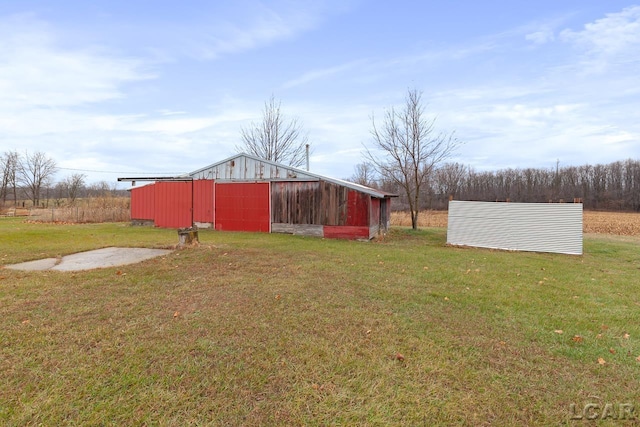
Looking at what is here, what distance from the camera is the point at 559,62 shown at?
10.7m

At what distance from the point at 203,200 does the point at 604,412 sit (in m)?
15.0

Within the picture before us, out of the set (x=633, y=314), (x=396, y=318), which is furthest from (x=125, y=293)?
(x=633, y=314)

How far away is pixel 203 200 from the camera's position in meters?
15.0

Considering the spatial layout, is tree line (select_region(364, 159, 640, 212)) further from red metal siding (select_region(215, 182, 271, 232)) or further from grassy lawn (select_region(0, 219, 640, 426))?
grassy lawn (select_region(0, 219, 640, 426))

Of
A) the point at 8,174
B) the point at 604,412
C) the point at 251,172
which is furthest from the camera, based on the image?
the point at 8,174

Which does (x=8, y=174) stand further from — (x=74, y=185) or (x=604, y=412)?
(x=604, y=412)

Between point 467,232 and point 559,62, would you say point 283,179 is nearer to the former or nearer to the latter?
point 467,232

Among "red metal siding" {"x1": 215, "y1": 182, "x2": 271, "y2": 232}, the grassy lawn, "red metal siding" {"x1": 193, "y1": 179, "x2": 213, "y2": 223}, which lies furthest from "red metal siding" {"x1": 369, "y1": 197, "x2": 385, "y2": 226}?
"red metal siding" {"x1": 193, "y1": 179, "x2": 213, "y2": 223}

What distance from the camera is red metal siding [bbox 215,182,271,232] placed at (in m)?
14.2

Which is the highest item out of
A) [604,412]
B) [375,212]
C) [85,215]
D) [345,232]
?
[375,212]

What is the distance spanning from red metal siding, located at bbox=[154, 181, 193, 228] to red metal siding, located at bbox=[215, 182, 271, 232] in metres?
1.62

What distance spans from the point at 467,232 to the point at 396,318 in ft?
29.2

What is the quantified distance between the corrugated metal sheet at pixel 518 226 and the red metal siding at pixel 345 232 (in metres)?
3.18

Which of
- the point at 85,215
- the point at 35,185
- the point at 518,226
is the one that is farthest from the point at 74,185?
the point at 518,226
